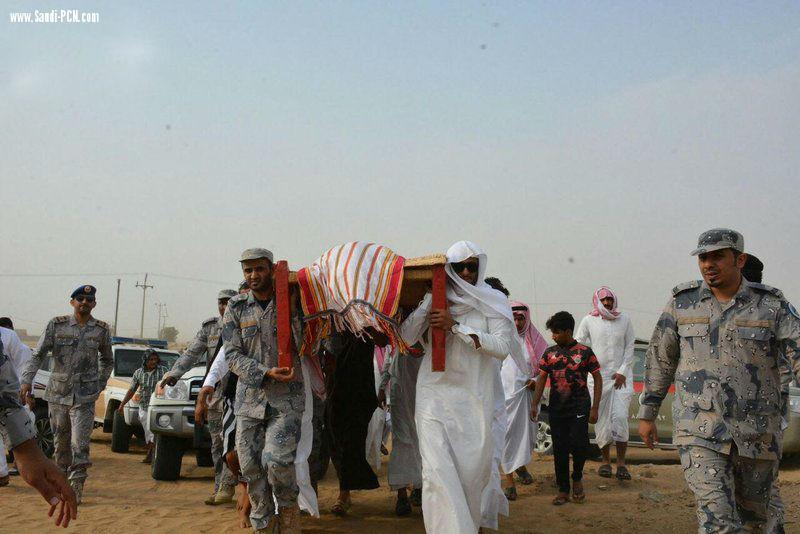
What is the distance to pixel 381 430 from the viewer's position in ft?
25.0

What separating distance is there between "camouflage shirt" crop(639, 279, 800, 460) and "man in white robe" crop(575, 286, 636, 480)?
15.2 ft

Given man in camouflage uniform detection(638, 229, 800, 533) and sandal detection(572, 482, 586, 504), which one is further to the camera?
sandal detection(572, 482, 586, 504)

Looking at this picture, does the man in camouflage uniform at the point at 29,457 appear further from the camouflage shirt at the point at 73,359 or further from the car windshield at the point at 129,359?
the car windshield at the point at 129,359

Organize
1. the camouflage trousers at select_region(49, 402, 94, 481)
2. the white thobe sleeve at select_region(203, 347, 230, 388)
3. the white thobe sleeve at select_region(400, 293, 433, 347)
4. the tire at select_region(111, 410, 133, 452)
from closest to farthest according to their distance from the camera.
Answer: the white thobe sleeve at select_region(400, 293, 433, 347)
the white thobe sleeve at select_region(203, 347, 230, 388)
the camouflage trousers at select_region(49, 402, 94, 481)
the tire at select_region(111, 410, 133, 452)

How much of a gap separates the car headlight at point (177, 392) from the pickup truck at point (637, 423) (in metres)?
4.74

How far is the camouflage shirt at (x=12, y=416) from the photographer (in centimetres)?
289

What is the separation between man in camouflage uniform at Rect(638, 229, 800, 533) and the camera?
171 inches

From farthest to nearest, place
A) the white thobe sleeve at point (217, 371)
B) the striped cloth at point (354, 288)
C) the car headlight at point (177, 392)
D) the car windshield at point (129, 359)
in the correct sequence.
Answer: the car windshield at point (129, 359) → the car headlight at point (177, 392) → the white thobe sleeve at point (217, 371) → the striped cloth at point (354, 288)

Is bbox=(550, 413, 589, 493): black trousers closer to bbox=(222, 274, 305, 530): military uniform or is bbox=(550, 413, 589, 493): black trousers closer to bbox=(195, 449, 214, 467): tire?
bbox=(222, 274, 305, 530): military uniform

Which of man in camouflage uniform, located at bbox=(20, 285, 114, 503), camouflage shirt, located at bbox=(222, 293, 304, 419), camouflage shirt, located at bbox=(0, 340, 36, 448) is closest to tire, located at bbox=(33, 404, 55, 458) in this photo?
man in camouflage uniform, located at bbox=(20, 285, 114, 503)

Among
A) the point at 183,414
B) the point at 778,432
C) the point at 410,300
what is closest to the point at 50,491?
the point at 410,300

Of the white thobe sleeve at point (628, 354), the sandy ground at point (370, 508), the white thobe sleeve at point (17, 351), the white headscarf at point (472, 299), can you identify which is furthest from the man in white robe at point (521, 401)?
the white thobe sleeve at point (17, 351)

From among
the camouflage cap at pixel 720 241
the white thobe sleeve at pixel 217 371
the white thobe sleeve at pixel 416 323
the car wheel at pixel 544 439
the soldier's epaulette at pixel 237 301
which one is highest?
the camouflage cap at pixel 720 241

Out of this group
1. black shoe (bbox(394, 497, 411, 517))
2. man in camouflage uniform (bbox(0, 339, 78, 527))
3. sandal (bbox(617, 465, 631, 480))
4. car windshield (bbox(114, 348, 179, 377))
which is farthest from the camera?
car windshield (bbox(114, 348, 179, 377))
